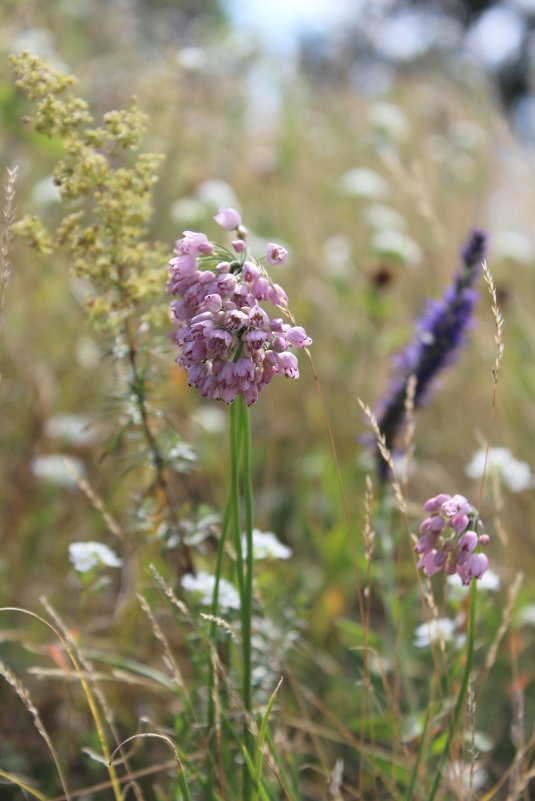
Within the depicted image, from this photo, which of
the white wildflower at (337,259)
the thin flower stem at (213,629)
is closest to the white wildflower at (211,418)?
the white wildflower at (337,259)

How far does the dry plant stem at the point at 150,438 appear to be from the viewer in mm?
1298

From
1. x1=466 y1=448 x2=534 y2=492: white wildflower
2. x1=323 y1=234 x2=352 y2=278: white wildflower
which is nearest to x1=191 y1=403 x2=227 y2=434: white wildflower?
x1=323 y1=234 x2=352 y2=278: white wildflower

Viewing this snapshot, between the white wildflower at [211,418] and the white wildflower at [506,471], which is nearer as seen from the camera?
the white wildflower at [506,471]

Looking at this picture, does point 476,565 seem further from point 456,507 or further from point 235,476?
point 235,476

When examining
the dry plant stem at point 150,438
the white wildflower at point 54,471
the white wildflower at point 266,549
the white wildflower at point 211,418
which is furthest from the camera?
the white wildflower at point 211,418

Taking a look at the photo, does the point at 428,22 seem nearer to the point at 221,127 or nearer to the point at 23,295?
the point at 221,127

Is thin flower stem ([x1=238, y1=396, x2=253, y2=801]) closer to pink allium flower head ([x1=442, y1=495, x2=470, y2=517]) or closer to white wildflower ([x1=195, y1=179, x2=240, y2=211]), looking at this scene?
pink allium flower head ([x1=442, y1=495, x2=470, y2=517])

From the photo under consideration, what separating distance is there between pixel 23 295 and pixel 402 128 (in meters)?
2.09

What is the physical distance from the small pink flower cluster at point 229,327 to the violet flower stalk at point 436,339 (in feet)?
2.38

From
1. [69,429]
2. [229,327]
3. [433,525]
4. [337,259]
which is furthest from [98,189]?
[337,259]

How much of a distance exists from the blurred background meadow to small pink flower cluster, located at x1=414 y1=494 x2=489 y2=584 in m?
0.10

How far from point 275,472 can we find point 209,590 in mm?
1426

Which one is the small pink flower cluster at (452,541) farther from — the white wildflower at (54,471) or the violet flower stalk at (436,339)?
the white wildflower at (54,471)

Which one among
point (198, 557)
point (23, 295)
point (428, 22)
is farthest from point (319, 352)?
point (428, 22)
